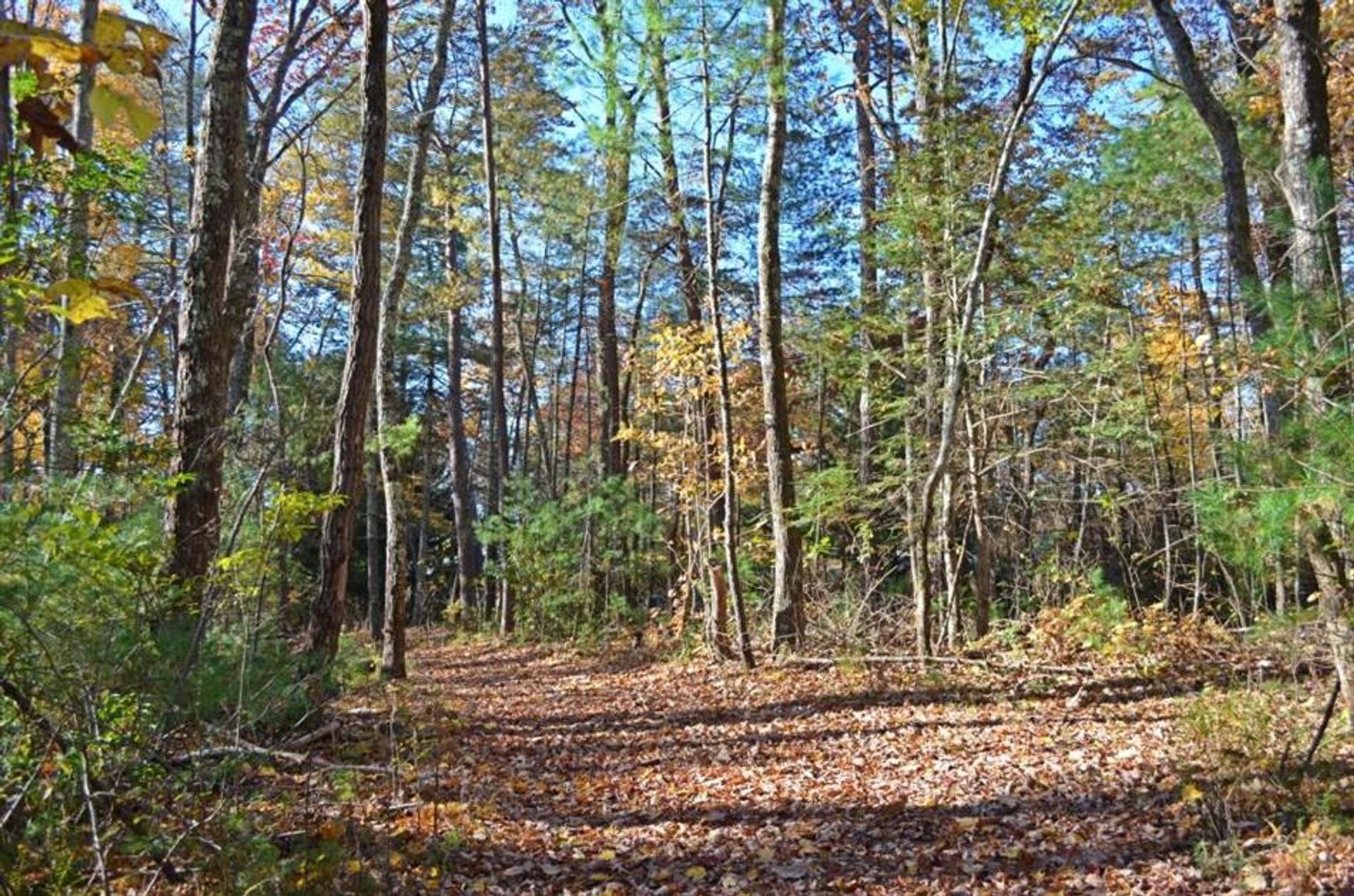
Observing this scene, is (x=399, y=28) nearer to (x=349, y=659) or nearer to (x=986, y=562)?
(x=349, y=659)

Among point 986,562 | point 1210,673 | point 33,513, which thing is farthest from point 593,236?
point 33,513

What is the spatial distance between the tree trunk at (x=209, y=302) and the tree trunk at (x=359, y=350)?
140 centimetres

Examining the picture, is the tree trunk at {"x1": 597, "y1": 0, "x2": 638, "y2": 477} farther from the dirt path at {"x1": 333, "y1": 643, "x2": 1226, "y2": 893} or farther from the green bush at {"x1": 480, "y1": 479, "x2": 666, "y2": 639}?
the dirt path at {"x1": 333, "y1": 643, "x2": 1226, "y2": 893}

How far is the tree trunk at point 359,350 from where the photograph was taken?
7.55m

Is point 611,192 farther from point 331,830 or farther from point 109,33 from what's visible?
point 109,33

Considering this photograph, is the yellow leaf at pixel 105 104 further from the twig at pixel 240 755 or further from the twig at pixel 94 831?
the twig at pixel 240 755

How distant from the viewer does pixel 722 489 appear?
1239 centimetres

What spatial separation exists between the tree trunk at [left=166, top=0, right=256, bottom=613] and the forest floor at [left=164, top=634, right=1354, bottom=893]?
1.80 meters

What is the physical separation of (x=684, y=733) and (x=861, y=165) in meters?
→ 11.3

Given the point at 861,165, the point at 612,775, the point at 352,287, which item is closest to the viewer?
the point at 612,775

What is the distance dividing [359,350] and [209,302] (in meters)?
1.72

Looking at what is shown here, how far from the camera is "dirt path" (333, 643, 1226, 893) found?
433 cm

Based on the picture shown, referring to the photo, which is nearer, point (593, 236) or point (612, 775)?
point (612, 775)

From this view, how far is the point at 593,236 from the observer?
62.5ft
